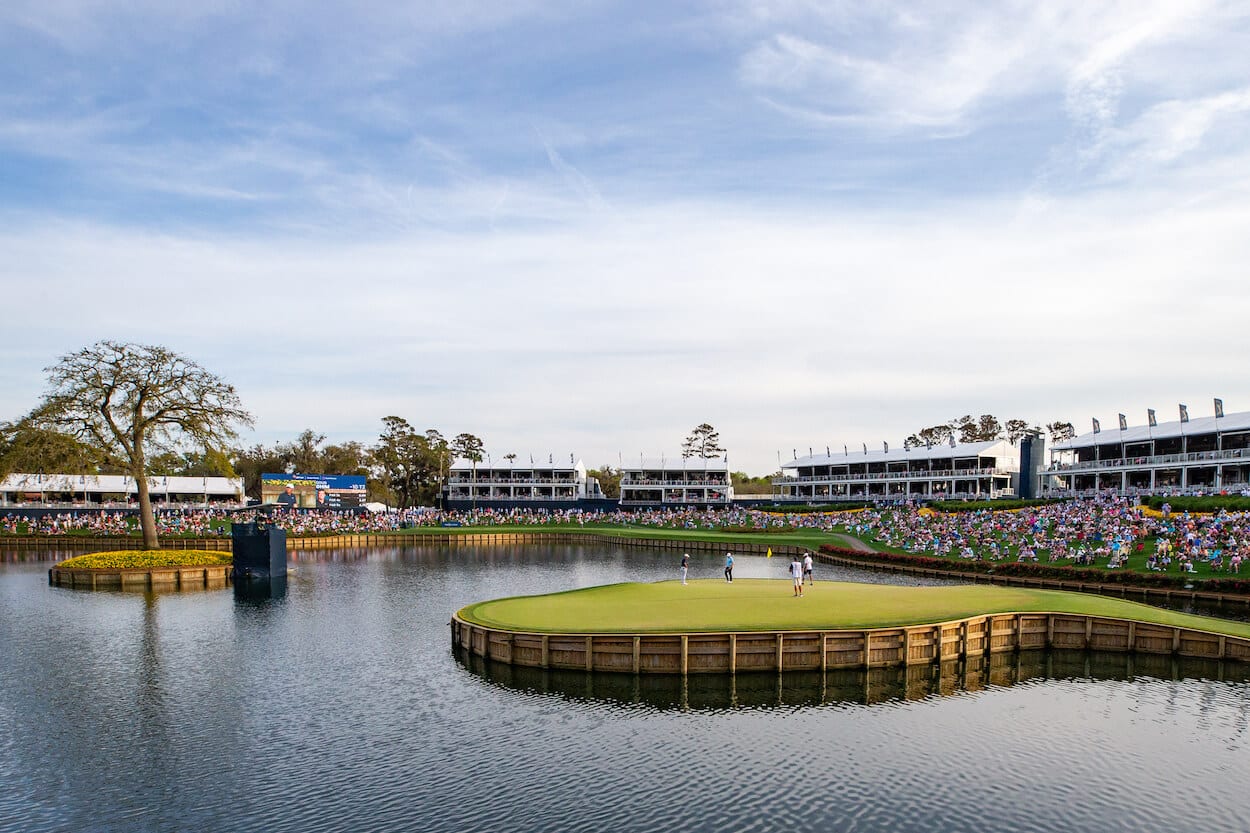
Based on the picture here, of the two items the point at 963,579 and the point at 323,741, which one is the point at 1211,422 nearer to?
the point at 963,579

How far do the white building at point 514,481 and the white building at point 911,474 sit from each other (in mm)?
35943

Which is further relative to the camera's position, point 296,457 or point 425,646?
point 296,457

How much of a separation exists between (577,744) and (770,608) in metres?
13.2

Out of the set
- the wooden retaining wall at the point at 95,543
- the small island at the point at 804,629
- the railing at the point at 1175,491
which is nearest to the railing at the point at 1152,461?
the railing at the point at 1175,491

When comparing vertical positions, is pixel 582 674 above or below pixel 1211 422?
below

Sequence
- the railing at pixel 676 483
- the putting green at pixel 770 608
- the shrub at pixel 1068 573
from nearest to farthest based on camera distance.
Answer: the putting green at pixel 770 608 < the shrub at pixel 1068 573 < the railing at pixel 676 483

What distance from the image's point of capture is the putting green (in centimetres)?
2920

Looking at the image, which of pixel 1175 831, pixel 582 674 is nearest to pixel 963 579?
pixel 582 674

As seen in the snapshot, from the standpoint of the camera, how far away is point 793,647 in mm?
27344

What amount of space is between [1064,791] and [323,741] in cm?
1694

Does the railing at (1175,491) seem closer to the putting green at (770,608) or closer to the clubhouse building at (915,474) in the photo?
the clubhouse building at (915,474)

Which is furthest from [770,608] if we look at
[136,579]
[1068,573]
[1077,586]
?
[136,579]

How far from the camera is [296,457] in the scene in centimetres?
15550

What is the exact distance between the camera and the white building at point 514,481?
464ft
